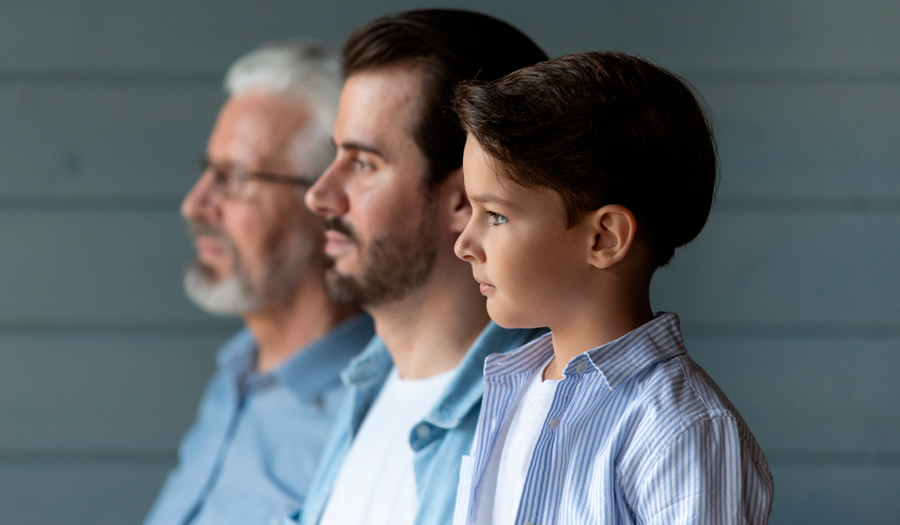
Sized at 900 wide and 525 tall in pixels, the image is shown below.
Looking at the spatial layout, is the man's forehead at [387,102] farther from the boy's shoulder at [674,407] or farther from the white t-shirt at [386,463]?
the boy's shoulder at [674,407]

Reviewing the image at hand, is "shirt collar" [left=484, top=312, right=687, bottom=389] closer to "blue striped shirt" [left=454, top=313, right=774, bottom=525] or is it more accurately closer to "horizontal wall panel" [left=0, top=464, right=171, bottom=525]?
"blue striped shirt" [left=454, top=313, right=774, bottom=525]

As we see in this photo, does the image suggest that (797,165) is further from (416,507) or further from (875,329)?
(416,507)

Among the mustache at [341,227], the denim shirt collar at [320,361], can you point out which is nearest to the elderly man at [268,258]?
the denim shirt collar at [320,361]

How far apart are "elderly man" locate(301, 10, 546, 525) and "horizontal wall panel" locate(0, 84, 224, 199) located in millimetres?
844

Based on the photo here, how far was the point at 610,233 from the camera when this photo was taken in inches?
26.1

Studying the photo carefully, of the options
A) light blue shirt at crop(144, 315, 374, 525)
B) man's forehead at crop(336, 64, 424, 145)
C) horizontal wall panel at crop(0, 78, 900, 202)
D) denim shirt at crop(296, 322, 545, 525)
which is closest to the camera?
denim shirt at crop(296, 322, 545, 525)

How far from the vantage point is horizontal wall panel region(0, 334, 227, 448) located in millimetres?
1884

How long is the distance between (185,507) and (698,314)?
113 centimetres

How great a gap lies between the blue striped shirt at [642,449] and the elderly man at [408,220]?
0.28 meters

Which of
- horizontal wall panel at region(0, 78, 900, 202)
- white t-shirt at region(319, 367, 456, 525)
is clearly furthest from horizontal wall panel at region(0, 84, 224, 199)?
white t-shirt at region(319, 367, 456, 525)

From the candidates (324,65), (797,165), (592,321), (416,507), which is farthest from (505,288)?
(797,165)

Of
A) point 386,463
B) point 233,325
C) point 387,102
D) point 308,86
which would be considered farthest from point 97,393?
point 387,102

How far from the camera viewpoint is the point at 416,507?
946 millimetres

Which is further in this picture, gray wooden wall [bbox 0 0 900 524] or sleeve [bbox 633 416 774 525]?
gray wooden wall [bbox 0 0 900 524]
